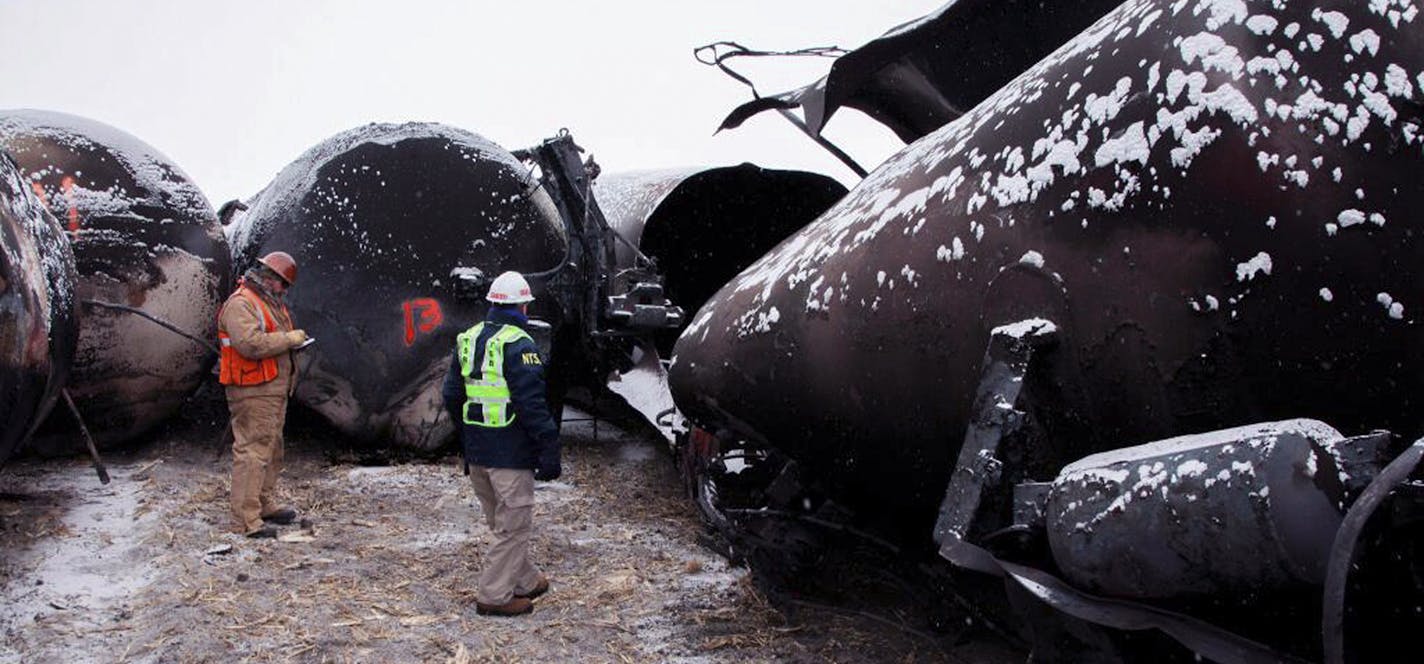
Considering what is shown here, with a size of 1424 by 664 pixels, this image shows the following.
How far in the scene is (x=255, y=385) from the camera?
18.2 feet

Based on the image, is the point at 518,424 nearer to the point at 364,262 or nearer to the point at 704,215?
the point at 364,262

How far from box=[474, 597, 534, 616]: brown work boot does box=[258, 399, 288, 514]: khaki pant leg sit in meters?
1.91

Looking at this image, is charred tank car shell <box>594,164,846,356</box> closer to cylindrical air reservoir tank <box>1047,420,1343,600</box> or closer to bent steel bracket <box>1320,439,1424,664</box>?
cylindrical air reservoir tank <box>1047,420,1343,600</box>

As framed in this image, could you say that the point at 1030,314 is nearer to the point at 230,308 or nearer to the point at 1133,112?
the point at 1133,112

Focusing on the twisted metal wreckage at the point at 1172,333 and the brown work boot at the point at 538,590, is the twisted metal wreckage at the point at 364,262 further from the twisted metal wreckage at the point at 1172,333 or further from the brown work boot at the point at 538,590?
the twisted metal wreckage at the point at 1172,333

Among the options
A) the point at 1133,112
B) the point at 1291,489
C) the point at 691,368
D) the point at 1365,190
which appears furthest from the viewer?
the point at 691,368

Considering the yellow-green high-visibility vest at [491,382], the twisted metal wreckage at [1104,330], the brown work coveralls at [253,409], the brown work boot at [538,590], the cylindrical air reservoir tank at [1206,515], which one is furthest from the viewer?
the brown work coveralls at [253,409]

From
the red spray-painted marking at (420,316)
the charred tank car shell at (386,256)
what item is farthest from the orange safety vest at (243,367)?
the red spray-painted marking at (420,316)

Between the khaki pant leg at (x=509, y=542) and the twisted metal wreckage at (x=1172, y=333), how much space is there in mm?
1741

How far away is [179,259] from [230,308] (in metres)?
2.02

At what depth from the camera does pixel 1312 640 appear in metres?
2.09

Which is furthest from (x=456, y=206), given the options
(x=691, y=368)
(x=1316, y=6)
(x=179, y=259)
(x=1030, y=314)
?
(x=1316, y=6)

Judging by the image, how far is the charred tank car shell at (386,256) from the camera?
693cm

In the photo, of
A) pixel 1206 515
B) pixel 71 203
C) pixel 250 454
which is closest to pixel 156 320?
pixel 71 203
